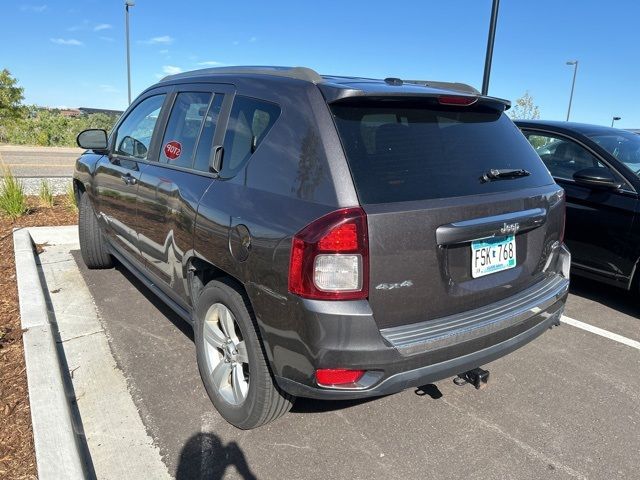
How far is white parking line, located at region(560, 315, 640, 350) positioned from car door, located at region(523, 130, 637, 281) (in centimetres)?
54

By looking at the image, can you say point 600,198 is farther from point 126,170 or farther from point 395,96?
point 126,170

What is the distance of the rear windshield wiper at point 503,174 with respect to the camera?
2488mm

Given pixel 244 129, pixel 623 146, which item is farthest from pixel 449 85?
pixel 623 146

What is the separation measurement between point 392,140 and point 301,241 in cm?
67

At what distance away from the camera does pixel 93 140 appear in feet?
14.4

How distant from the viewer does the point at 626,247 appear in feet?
14.0

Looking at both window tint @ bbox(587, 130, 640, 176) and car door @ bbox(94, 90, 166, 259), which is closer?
car door @ bbox(94, 90, 166, 259)

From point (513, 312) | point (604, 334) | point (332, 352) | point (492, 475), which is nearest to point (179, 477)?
point (332, 352)

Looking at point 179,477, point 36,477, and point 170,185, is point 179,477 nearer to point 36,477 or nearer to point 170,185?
point 36,477

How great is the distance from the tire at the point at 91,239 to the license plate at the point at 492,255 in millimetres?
3766

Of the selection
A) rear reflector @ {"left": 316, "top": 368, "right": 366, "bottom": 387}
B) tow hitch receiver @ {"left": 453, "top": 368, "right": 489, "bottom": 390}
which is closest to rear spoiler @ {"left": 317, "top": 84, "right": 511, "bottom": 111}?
rear reflector @ {"left": 316, "top": 368, "right": 366, "bottom": 387}

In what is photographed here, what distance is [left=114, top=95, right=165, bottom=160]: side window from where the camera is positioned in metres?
3.67

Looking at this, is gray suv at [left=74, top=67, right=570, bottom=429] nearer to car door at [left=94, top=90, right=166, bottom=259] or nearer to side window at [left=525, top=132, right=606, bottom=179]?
car door at [left=94, top=90, right=166, bottom=259]

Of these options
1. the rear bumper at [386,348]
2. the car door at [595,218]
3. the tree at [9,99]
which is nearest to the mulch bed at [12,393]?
the rear bumper at [386,348]
